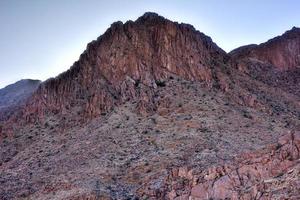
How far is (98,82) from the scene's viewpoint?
7450cm

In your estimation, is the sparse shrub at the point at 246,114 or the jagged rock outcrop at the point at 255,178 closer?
the jagged rock outcrop at the point at 255,178

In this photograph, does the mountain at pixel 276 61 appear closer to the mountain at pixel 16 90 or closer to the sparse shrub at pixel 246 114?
the sparse shrub at pixel 246 114

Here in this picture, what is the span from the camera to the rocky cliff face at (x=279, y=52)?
98.9 m

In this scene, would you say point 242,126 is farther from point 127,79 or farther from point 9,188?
point 9,188

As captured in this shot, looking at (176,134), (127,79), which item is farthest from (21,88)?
(176,134)

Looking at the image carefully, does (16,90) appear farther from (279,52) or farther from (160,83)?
(160,83)

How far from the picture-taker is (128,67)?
74.4 m

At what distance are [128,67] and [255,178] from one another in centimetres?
4051

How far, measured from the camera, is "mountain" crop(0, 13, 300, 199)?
5044cm

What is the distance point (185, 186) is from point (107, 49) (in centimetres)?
4011

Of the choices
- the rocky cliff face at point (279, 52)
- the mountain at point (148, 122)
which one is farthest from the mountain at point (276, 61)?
the mountain at point (148, 122)

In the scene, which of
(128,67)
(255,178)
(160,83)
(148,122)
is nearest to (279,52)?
(160,83)

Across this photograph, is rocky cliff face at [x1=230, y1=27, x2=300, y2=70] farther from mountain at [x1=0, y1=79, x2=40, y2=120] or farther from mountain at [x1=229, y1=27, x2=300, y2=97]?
mountain at [x1=0, y1=79, x2=40, y2=120]

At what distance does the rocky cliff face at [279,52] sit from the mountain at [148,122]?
6.90m
